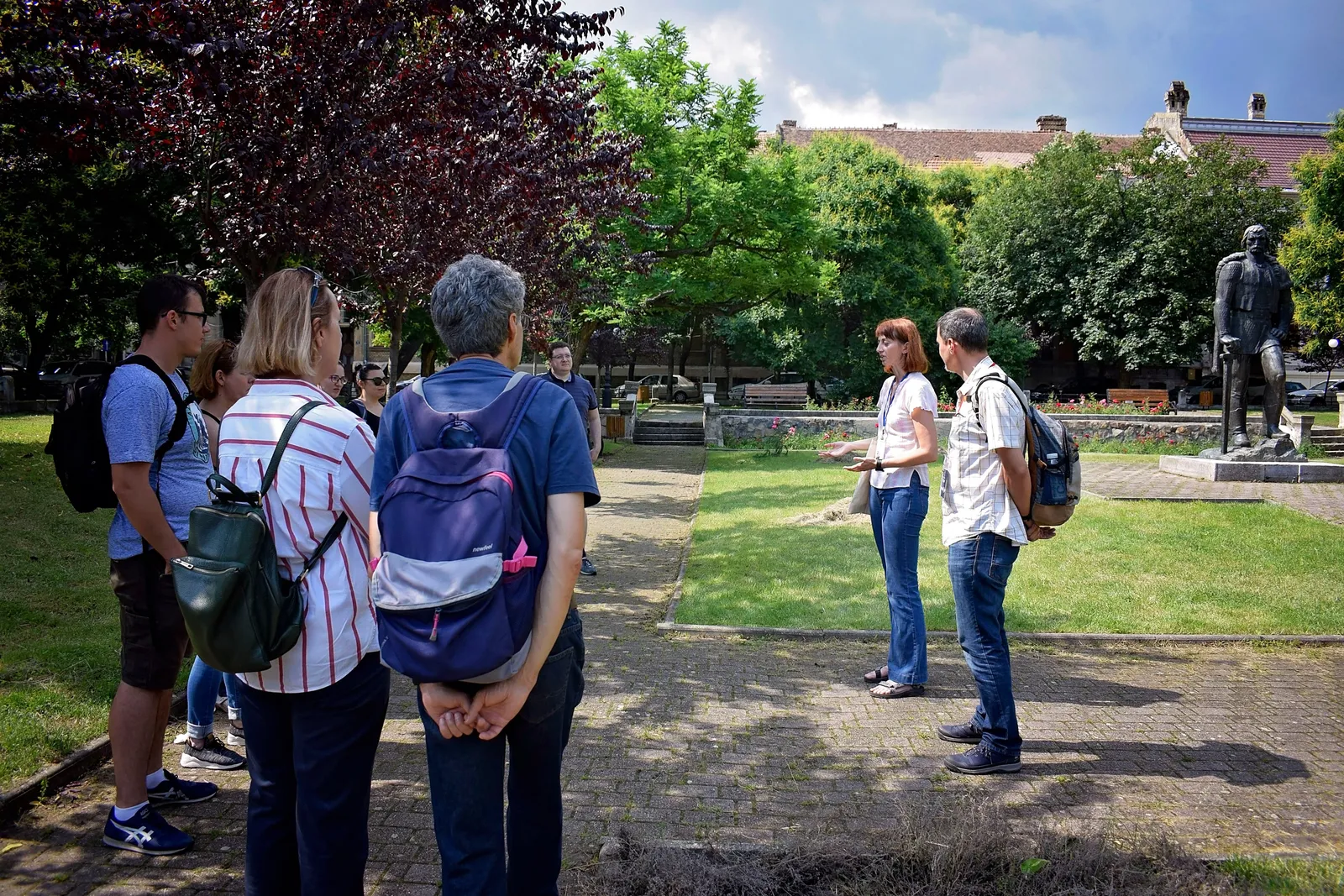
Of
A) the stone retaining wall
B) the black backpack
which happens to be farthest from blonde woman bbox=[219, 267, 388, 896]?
the stone retaining wall

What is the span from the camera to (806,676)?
5.91 meters

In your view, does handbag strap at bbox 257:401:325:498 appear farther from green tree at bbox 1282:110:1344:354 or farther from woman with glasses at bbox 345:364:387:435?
green tree at bbox 1282:110:1344:354

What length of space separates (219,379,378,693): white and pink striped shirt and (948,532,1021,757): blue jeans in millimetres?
2765

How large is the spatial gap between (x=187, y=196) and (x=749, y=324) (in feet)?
94.8

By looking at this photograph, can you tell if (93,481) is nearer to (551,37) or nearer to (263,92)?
(263,92)

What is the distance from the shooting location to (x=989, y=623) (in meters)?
4.34

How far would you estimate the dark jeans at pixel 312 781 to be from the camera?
2537mm

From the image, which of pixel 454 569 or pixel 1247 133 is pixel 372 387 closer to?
pixel 454 569

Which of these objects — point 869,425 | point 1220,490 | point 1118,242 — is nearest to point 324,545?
point 1220,490

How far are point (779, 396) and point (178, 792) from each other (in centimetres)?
2420

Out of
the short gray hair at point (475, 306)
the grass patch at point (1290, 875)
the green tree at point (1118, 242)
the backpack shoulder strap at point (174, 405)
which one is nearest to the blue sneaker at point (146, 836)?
the backpack shoulder strap at point (174, 405)

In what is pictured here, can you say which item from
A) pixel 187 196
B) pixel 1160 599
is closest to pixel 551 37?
pixel 187 196

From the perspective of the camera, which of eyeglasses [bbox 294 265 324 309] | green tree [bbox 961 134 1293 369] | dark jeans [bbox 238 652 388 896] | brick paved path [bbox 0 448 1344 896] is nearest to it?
dark jeans [bbox 238 652 388 896]

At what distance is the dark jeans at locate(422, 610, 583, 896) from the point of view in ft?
7.70
